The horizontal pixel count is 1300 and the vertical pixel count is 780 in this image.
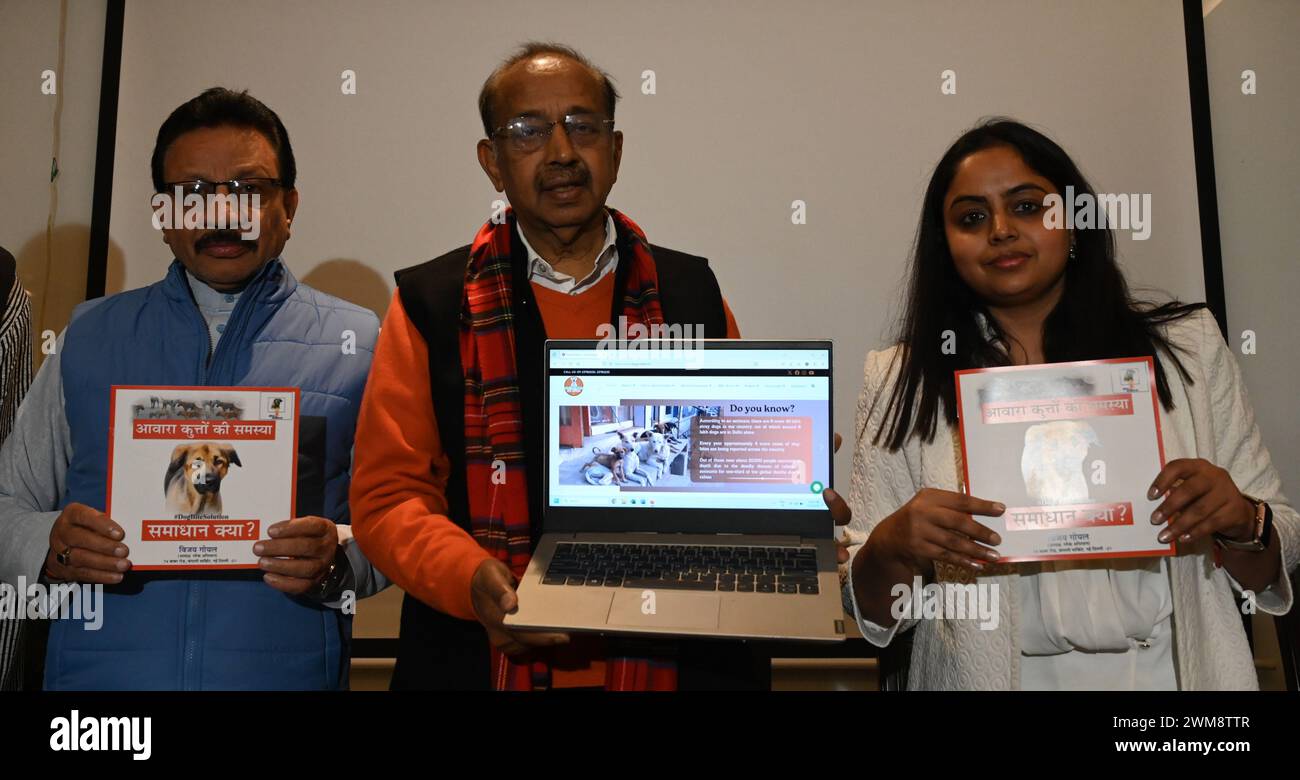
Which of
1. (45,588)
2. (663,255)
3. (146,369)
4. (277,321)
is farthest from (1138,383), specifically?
(45,588)

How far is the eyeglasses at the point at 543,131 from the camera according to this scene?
4.87ft

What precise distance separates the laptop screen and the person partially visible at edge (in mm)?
1138

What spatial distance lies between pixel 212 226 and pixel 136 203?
4.24 ft

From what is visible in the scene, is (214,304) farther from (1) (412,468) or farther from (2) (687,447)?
(2) (687,447)

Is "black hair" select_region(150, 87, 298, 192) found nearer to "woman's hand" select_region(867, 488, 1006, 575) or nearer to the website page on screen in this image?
the website page on screen

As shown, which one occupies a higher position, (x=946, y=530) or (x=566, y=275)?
(x=566, y=275)

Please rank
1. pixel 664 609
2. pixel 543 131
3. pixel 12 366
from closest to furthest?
pixel 664 609 → pixel 543 131 → pixel 12 366

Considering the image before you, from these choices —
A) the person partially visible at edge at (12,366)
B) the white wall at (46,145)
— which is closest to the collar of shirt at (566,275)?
the person partially visible at edge at (12,366)

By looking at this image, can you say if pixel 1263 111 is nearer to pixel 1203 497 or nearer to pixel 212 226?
pixel 1203 497

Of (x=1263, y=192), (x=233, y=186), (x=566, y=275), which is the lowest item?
(x=566, y=275)

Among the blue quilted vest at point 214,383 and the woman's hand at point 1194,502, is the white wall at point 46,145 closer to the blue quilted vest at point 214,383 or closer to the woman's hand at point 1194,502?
the blue quilted vest at point 214,383

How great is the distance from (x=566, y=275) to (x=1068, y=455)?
897mm

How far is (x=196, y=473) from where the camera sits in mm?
1322
